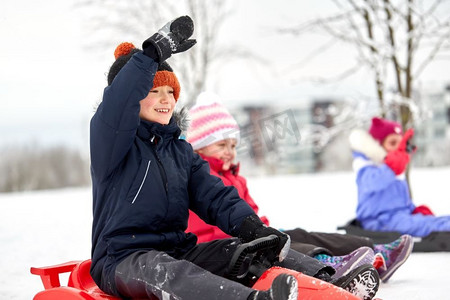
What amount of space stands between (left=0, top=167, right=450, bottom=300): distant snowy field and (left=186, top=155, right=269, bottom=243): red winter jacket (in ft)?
3.02

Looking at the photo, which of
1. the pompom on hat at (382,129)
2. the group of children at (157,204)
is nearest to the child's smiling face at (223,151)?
the group of children at (157,204)

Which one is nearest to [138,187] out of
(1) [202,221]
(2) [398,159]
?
(1) [202,221]

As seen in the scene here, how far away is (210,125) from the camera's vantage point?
358cm

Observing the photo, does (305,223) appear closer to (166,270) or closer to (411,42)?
(411,42)

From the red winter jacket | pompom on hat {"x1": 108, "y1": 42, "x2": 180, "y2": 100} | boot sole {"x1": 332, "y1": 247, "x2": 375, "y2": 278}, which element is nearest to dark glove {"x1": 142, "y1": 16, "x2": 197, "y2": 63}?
pompom on hat {"x1": 108, "y1": 42, "x2": 180, "y2": 100}

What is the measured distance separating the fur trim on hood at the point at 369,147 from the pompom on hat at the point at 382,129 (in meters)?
0.07

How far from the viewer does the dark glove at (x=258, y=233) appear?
219 cm

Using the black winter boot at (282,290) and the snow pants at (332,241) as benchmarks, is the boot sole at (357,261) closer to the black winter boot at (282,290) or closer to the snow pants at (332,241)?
the snow pants at (332,241)

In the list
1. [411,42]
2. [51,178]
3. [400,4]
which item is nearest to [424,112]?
[411,42]

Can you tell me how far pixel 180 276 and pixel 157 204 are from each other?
366 mm

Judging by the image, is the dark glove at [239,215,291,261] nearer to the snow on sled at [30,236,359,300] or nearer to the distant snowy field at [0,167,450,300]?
the snow on sled at [30,236,359,300]

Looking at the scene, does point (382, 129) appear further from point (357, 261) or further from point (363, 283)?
point (363, 283)

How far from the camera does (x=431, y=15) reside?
5.98m

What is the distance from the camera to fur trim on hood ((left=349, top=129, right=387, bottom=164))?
187 inches
